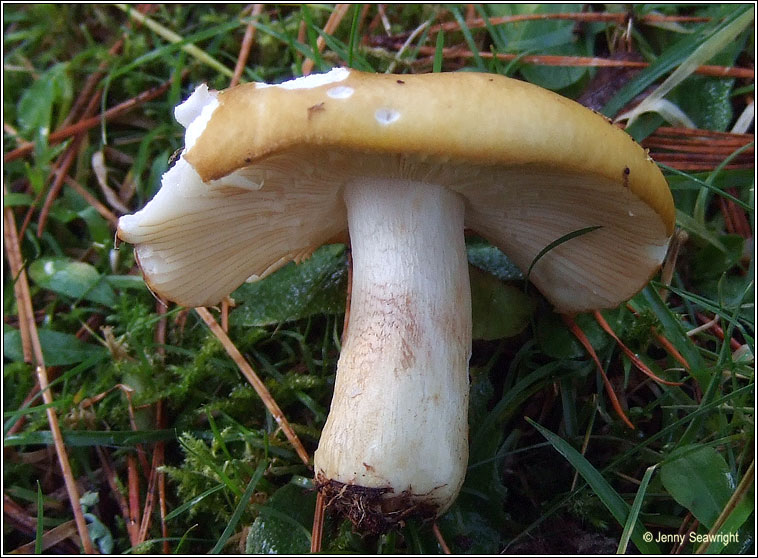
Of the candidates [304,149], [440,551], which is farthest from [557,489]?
[304,149]

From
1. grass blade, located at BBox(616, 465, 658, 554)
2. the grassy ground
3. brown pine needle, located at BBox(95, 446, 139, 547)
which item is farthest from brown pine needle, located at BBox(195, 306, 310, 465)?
grass blade, located at BBox(616, 465, 658, 554)

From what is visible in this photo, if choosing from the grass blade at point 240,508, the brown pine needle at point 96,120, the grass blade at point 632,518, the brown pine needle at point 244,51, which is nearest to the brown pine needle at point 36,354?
the brown pine needle at point 96,120

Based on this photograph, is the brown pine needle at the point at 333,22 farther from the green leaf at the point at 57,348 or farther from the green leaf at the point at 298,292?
the green leaf at the point at 57,348

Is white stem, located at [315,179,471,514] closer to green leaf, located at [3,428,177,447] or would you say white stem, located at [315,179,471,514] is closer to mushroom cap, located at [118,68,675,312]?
mushroom cap, located at [118,68,675,312]

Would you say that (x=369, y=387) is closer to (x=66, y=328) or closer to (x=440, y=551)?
(x=440, y=551)

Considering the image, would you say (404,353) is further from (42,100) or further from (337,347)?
(42,100)

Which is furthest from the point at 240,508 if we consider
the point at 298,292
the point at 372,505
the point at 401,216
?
the point at 401,216
